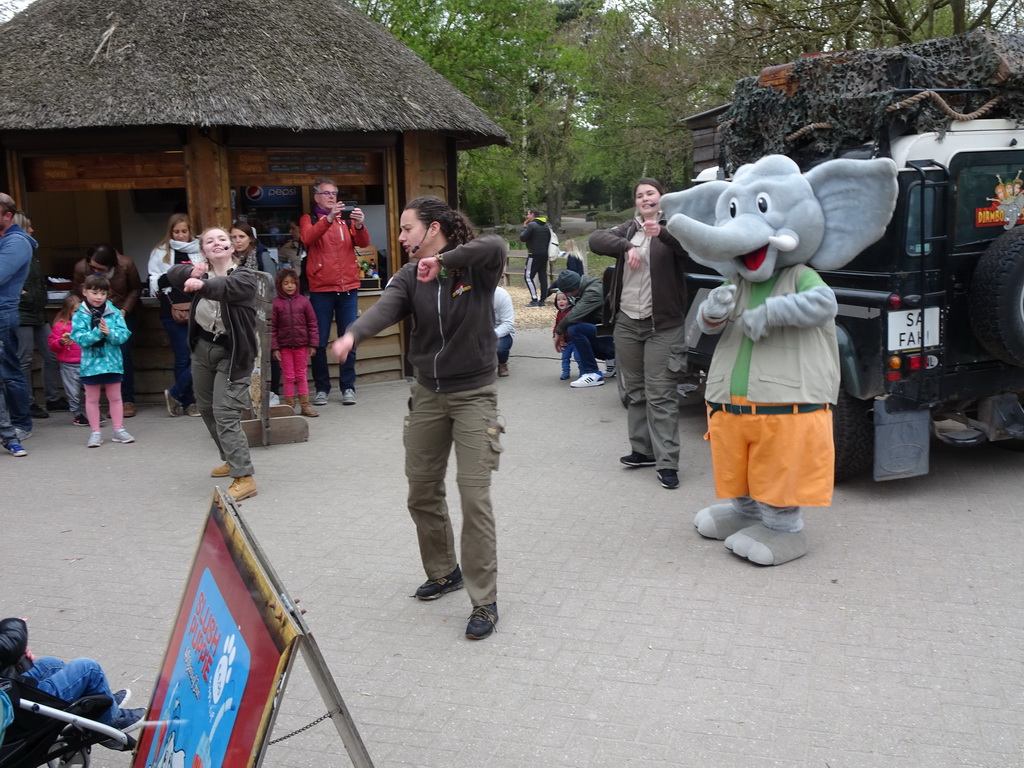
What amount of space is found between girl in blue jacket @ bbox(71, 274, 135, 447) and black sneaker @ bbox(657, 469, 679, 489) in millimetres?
4582

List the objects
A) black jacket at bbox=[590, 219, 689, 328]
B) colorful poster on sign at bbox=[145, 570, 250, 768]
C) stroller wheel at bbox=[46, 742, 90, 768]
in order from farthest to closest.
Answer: black jacket at bbox=[590, 219, 689, 328] < stroller wheel at bbox=[46, 742, 90, 768] < colorful poster on sign at bbox=[145, 570, 250, 768]

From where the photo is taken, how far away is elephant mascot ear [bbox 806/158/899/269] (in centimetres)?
496

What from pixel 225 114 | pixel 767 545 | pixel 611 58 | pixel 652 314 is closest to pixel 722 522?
pixel 767 545

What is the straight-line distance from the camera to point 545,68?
1340 inches

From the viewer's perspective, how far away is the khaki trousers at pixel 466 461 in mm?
4602

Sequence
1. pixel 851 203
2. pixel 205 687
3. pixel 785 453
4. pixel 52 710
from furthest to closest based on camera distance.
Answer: pixel 785 453 → pixel 851 203 → pixel 52 710 → pixel 205 687

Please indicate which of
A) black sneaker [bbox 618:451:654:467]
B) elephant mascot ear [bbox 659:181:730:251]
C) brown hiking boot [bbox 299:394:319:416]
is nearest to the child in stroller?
elephant mascot ear [bbox 659:181:730:251]

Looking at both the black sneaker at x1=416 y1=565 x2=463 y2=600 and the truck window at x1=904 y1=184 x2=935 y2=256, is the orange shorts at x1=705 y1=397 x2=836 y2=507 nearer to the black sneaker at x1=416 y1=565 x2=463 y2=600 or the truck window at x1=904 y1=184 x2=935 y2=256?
the truck window at x1=904 y1=184 x2=935 y2=256

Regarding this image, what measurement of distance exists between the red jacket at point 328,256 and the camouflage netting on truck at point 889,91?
14.8ft

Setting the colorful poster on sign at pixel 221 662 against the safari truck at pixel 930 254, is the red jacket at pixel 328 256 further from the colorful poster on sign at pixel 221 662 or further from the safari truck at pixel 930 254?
the colorful poster on sign at pixel 221 662

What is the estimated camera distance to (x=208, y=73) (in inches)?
370

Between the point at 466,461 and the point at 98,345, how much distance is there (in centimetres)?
488

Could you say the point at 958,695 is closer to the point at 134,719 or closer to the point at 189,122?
the point at 134,719

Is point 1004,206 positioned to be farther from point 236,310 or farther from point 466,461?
point 236,310
